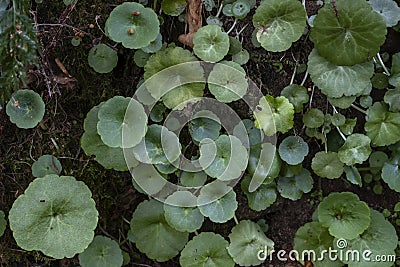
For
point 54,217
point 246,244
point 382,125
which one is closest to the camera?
point 54,217

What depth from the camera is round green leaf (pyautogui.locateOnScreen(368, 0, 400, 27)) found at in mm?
1603

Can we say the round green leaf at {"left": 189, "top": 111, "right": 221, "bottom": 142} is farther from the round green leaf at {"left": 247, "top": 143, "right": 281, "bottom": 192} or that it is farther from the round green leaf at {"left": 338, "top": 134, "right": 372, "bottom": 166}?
the round green leaf at {"left": 338, "top": 134, "right": 372, "bottom": 166}

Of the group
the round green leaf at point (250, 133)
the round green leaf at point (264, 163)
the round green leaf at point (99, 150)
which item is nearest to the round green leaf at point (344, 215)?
the round green leaf at point (264, 163)

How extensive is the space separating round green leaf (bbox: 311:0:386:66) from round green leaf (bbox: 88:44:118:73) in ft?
2.17

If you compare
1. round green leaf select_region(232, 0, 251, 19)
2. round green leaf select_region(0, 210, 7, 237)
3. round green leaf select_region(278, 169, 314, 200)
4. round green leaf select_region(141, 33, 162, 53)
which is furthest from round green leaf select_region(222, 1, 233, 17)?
round green leaf select_region(0, 210, 7, 237)

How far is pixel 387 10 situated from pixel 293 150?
0.54 meters

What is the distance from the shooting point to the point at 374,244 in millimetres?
1740

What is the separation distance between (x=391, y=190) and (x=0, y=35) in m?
1.46

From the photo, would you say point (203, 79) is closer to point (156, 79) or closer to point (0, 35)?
point (156, 79)

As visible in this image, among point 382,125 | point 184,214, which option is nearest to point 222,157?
point 184,214

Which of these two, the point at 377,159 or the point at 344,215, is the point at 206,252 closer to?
the point at 344,215

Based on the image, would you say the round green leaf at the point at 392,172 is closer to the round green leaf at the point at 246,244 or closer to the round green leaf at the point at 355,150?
the round green leaf at the point at 355,150

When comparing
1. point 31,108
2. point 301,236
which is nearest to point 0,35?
point 31,108

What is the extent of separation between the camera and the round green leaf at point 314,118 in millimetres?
1693
